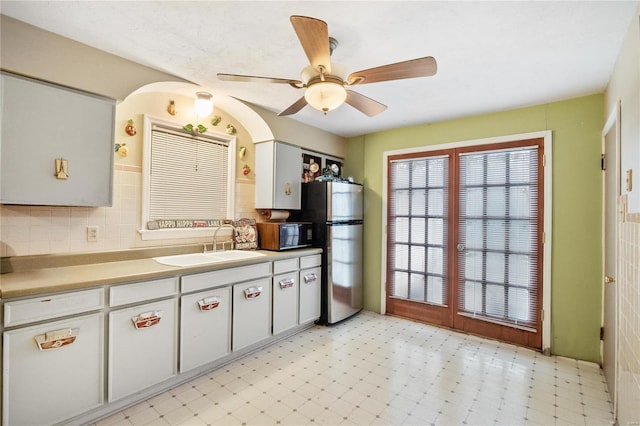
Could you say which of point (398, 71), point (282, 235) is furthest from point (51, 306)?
point (398, 71)

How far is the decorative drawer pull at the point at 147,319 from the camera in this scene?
2051 mm

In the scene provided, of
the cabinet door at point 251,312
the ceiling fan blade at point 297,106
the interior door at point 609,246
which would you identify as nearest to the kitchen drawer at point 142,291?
the cabinet door at point 251,312

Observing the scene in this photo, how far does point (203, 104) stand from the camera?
2926 mm

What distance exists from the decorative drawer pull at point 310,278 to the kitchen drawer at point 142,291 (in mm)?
1481

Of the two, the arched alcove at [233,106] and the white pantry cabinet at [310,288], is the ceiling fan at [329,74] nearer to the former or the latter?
the arched alcove at [233,106]

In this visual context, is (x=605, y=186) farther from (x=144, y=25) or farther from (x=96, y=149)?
(x=96, y=149)

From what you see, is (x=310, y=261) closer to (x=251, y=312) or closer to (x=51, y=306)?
(x=251, y=312)

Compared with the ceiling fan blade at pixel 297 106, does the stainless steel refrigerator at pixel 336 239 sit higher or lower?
lower

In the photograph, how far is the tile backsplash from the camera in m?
2.01

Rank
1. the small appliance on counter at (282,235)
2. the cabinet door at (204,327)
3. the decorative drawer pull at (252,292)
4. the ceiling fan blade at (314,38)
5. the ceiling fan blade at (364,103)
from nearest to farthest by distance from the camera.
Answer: the ceiling fan blade at (314,38)
the ceiling fan blade at (364,103)
the cabinet door at (204,327)
the decorative drawer pull at (252,292)
the small appliance on counter at (282,235)

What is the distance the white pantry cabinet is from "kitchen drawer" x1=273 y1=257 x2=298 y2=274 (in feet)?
0.35

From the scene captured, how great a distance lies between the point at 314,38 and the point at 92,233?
214cm

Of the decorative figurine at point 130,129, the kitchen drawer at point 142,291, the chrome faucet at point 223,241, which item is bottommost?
the kitchen drawer at point 142,291

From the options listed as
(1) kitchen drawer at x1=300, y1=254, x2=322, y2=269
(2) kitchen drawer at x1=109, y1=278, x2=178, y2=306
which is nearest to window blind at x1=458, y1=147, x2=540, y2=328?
(1) kitchen drawer at x1=300, y1=254, x2=322, y2=269
